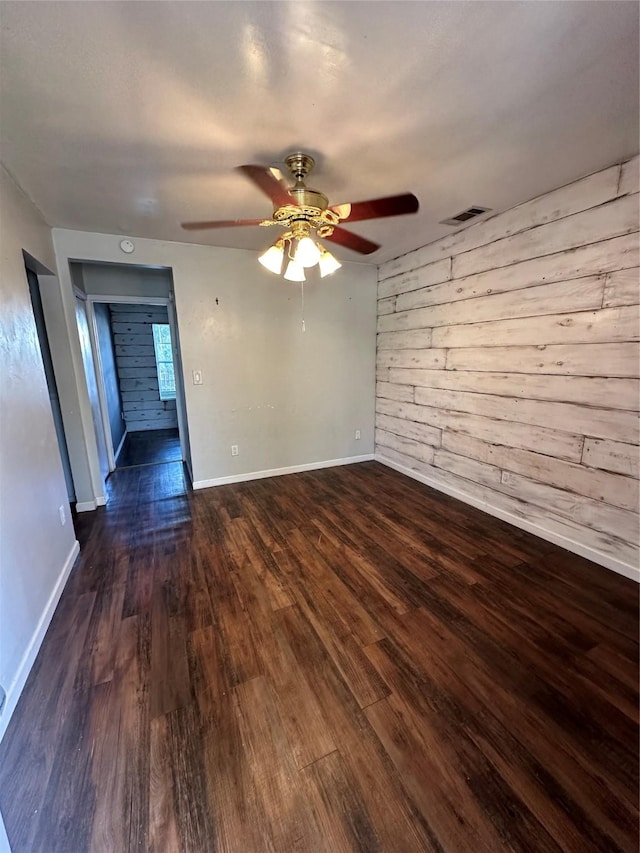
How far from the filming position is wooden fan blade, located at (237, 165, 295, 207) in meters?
1.51

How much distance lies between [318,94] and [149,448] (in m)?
5.18

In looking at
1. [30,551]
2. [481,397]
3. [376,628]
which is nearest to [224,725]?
[376,628]

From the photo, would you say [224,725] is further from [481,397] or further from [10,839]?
[481,397]

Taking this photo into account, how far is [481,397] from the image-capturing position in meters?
2.96

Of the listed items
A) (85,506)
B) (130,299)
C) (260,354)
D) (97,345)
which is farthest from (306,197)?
(97,345)

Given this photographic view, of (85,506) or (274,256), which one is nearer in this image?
(274,256)

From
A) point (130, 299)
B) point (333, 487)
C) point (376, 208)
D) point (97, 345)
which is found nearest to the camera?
point (376, 208)

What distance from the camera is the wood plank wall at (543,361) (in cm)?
206

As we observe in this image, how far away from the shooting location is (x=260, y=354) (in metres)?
3.72

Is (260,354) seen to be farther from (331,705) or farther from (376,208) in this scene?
(331,705)

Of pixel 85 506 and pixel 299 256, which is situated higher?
pixel 299 256

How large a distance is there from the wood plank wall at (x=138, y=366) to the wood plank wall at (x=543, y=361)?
518 centimetres

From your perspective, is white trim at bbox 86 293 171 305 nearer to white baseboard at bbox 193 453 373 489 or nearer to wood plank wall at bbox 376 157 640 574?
white baseboard at bbox 193 453 373 489

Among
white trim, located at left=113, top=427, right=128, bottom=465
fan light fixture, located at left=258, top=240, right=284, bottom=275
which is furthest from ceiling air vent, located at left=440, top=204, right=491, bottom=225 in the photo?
white trim, located at left=113, top=427, right=128, bottom=465
